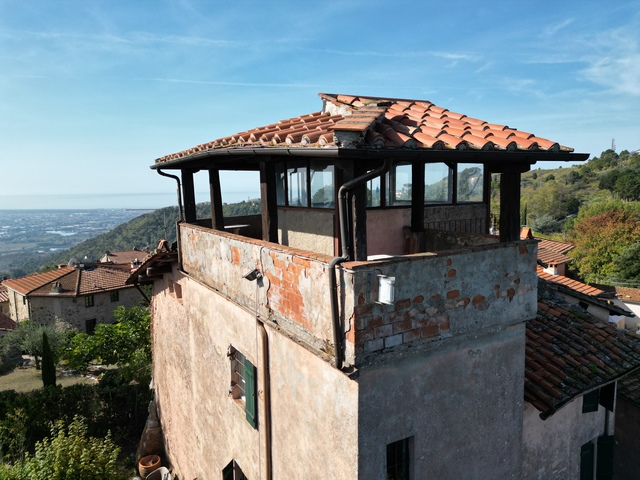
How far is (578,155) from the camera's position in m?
5.03

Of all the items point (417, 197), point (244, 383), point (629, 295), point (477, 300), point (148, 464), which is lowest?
point (629, 295)

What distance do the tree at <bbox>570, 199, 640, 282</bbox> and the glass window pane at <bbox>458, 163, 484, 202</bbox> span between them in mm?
36024

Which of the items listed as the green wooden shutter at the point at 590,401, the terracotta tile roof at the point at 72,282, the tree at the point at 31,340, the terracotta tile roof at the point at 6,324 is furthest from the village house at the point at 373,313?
the terracotta tile roof at the point at 6,324

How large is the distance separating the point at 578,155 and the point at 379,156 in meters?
2.82

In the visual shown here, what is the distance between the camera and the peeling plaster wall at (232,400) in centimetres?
461

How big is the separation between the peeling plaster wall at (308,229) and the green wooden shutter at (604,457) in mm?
6260

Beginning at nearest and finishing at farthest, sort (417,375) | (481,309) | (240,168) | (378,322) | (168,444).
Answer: (378,322) < (417,375) < (481,309) < (240,168) < (168,444)

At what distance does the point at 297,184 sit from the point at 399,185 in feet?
6.37

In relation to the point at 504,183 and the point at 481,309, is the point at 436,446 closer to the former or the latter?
the point at 481,309

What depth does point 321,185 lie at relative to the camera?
24.2 ft

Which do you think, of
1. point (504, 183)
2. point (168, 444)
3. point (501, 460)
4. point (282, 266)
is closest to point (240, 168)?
point (282, 266)

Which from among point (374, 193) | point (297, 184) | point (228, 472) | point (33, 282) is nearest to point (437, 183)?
point (374, 193)

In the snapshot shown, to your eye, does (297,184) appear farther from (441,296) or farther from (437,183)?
(441,296)

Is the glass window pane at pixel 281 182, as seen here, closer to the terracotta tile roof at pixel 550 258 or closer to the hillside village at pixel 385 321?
the hillside village at pixel 385 321
